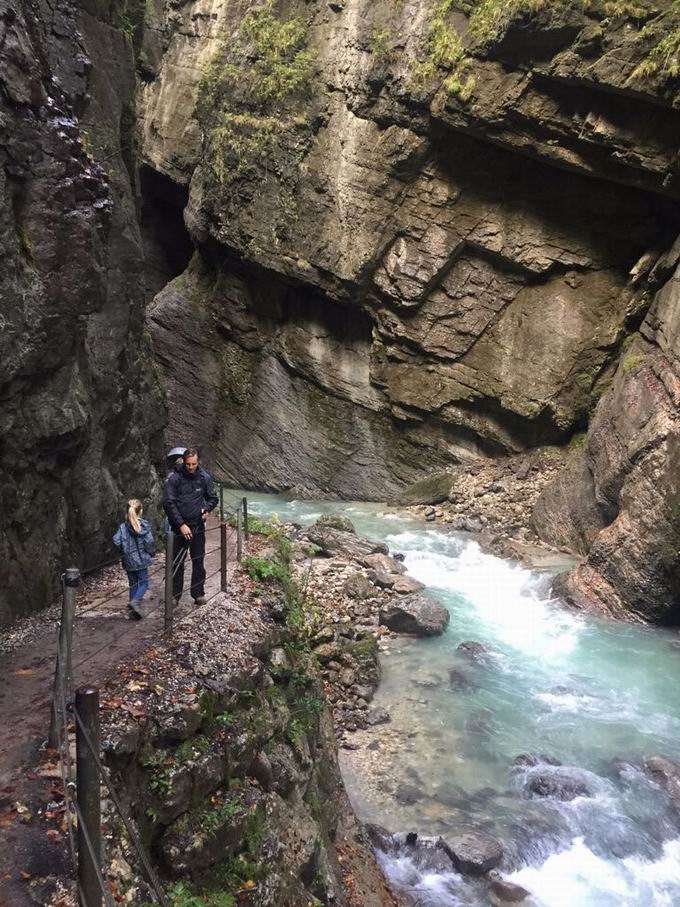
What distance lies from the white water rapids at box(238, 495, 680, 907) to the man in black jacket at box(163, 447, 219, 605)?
4.05m

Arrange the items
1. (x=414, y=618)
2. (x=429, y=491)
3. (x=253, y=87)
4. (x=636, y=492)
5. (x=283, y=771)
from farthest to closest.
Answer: (x=253, y=87), (x=429, y=491), (x=636, y=492), (x=414, y=618), (x=283, y=771)

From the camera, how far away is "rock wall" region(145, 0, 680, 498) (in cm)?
1730

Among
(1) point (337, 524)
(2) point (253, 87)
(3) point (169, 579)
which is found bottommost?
(1) point (337, 524)

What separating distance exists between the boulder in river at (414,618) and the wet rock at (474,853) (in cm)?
532

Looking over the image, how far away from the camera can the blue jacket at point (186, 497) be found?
7.09m

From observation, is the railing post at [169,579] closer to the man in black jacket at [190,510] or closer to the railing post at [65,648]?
the man in black jacket at [190,510]

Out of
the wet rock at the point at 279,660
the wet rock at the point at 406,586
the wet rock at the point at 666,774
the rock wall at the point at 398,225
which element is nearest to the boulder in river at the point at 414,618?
the wet rock at the point at 406,586

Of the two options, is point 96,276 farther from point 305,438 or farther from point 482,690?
point 305,438

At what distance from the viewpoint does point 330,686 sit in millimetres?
11070

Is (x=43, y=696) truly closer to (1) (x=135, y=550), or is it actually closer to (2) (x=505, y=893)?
(1) (x=135, y=550)

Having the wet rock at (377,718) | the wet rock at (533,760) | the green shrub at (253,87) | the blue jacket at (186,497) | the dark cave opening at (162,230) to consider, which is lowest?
the wet rock at (377,718)

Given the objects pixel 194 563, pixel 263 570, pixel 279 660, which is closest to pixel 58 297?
pixel 194 563

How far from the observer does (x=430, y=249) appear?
21.2 metres

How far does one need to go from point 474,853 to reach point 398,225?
17935 mm
